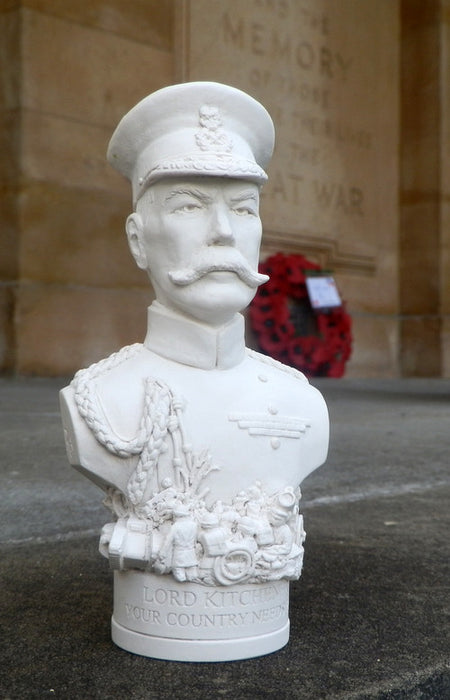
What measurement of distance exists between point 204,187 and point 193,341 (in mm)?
275

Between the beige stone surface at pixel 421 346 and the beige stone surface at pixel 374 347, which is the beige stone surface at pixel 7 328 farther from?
the beige stone surface at pixel 421 346

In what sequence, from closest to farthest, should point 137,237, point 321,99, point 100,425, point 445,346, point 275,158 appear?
point 100,425 → point 137,237 → point 275,158 → point 321,99 → point 445,346

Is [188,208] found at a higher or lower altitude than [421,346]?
higher

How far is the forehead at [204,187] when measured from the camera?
1.62m

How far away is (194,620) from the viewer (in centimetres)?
159

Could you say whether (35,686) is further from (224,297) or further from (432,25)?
(432,25)

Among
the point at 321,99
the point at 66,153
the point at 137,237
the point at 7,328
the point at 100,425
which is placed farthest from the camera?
the point at 321,99

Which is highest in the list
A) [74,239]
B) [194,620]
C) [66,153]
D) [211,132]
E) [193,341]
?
[66,153]

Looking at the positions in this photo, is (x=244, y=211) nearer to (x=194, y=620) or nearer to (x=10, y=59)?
(x=194, y=620)

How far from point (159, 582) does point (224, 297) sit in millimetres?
511

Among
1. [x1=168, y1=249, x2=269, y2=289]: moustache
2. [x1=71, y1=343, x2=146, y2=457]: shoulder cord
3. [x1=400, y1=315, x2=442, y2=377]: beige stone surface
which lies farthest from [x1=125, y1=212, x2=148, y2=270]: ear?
[x1=400, y1=315, x2=442, y2=377]: beige stone surface

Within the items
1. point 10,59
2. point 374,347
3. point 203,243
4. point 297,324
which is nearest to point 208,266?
point 203,243

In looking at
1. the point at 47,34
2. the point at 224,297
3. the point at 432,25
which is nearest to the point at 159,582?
the point at 224,297

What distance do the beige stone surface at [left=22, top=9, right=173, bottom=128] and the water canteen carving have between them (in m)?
4.95
